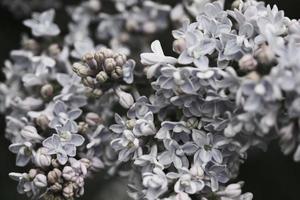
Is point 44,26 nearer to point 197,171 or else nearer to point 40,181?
point 40,181

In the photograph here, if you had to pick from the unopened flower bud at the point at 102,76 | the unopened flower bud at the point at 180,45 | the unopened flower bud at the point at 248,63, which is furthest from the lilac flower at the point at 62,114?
the unopened flower bud at the point at 248,63

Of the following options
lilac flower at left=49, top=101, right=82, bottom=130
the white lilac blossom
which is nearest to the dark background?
the white lilac blossom

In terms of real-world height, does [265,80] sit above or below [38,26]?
above

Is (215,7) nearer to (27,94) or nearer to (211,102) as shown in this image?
(211,102)

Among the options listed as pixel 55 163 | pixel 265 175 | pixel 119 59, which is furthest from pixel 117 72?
pixel 265 175

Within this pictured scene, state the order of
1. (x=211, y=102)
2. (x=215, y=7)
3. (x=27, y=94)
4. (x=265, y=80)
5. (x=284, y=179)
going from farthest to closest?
(x=284, y=179) < (x=27, y=94) < (x=215, y=7) < (x=211, y=102) < (x=265, y=80)

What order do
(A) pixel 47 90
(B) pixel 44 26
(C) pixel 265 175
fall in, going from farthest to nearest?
(C) pixel 265 175 → (B) pixel 44 26 → (A) pixel 47 90

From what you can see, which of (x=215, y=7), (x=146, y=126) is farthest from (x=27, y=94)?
(x=215, y=7)
